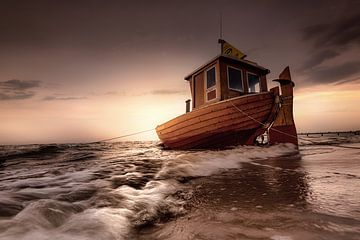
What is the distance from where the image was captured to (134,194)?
11.0 ft

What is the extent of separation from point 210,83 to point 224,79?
81 cm

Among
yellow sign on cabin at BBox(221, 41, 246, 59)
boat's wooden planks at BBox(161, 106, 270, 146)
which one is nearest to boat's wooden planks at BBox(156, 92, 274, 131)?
boat's wooden planks at BBox(161, 106, 270, 146)

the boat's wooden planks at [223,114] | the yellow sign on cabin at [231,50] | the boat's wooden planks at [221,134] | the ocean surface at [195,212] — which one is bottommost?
the ocean surface at [195,212]

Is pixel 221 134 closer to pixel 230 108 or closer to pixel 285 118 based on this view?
pixel 230 108

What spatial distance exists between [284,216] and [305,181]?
1.82 meters

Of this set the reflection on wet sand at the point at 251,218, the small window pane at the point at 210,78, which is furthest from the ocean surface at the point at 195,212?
the small window pane at the point at 210,78

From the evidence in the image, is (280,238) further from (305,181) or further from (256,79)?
(256,79)

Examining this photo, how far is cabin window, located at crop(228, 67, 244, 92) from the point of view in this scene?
10.3 m

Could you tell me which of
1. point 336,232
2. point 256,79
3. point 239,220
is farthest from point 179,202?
point 256,79

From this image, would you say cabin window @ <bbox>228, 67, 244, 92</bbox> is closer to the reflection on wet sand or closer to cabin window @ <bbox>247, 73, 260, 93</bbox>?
cabin window @ <bbox>247, 73, 260, 93</bbox>

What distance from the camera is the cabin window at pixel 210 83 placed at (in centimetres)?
1034

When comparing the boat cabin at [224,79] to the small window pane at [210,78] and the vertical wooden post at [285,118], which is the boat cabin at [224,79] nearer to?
the small window pane at [210,78]

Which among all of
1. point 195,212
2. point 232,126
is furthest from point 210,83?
point 195,212

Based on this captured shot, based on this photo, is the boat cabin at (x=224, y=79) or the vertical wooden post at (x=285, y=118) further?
the vertical wooden post at (x=285, y=118)
